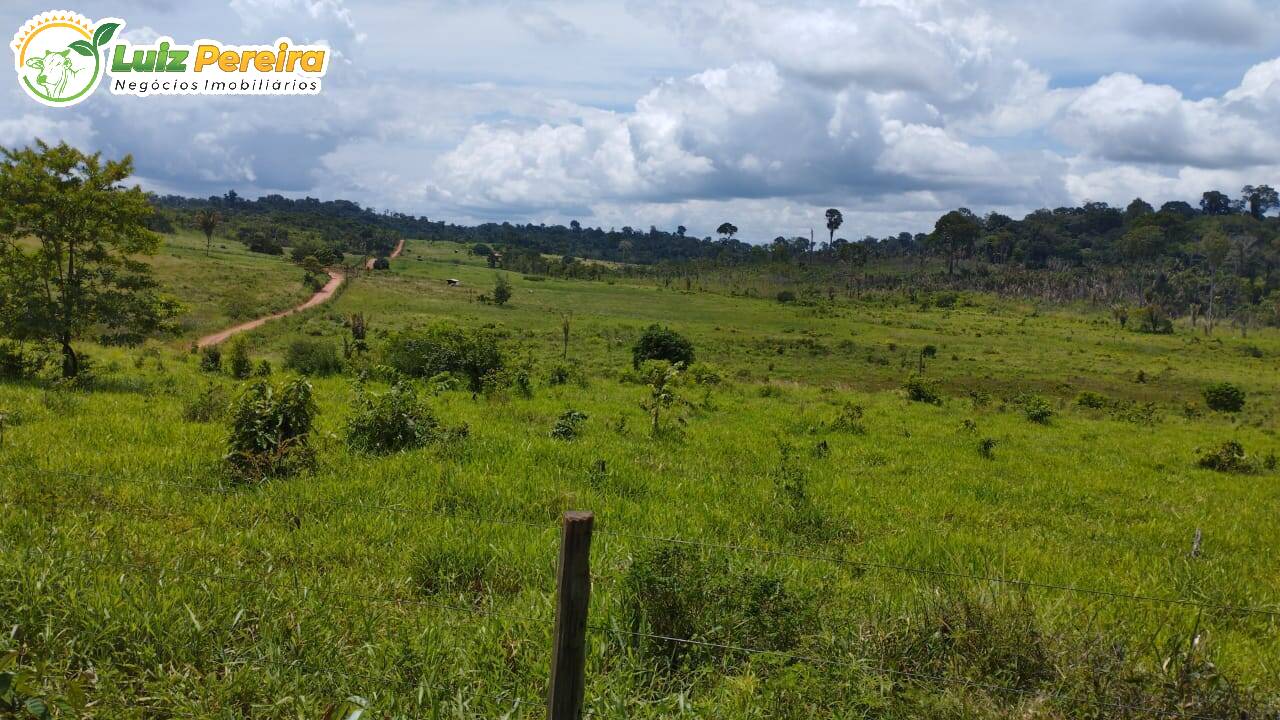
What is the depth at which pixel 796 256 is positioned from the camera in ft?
532

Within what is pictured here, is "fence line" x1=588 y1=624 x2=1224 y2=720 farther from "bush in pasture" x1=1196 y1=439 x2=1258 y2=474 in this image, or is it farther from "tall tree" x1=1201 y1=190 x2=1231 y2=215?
"tall tree" x1=1201 y1=190 x2=1231 y2=215

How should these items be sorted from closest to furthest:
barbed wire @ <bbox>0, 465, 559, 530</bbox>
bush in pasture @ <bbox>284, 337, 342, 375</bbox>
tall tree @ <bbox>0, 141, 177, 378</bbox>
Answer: barbed wire @ <bbox>0, 465, 559, 530</bbox> → tall tree @ <bbox>0, 141, 177, 378</bbox> → bush in pasture @ <bbox>284, 337, 342, 375</bbox>

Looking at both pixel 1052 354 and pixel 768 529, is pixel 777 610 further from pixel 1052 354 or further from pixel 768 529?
pixel 1052 354

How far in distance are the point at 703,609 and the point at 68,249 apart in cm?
1777

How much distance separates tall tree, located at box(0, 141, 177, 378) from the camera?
1530 cm

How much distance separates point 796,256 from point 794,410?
147520 millimetres

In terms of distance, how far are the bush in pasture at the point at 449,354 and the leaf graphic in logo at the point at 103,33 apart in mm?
10896

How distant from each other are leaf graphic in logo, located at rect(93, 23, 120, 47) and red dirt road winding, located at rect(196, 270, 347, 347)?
16.6 meters

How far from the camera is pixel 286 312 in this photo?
59.7 m

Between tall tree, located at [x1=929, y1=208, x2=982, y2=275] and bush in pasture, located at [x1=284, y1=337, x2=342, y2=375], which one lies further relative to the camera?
tall tree, located at [x1=929, y1=208, x2=982, y2=275]

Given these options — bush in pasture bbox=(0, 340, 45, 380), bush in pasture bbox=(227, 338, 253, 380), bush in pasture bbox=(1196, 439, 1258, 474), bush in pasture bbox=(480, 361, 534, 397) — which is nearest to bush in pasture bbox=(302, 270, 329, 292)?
bush in pasture bbox=(227, 338, 253, 380)

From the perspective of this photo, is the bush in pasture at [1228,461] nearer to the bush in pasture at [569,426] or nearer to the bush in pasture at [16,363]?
the bush in pasture at [569,426]

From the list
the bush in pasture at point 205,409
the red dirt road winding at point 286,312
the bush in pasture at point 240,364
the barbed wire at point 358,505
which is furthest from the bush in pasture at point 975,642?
the red dirt road winding at point 286,312

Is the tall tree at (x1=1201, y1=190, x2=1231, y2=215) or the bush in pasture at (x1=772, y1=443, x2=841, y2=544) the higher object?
the tall tree at (x1=1201, y1=190, x2=1231, y2=215)
